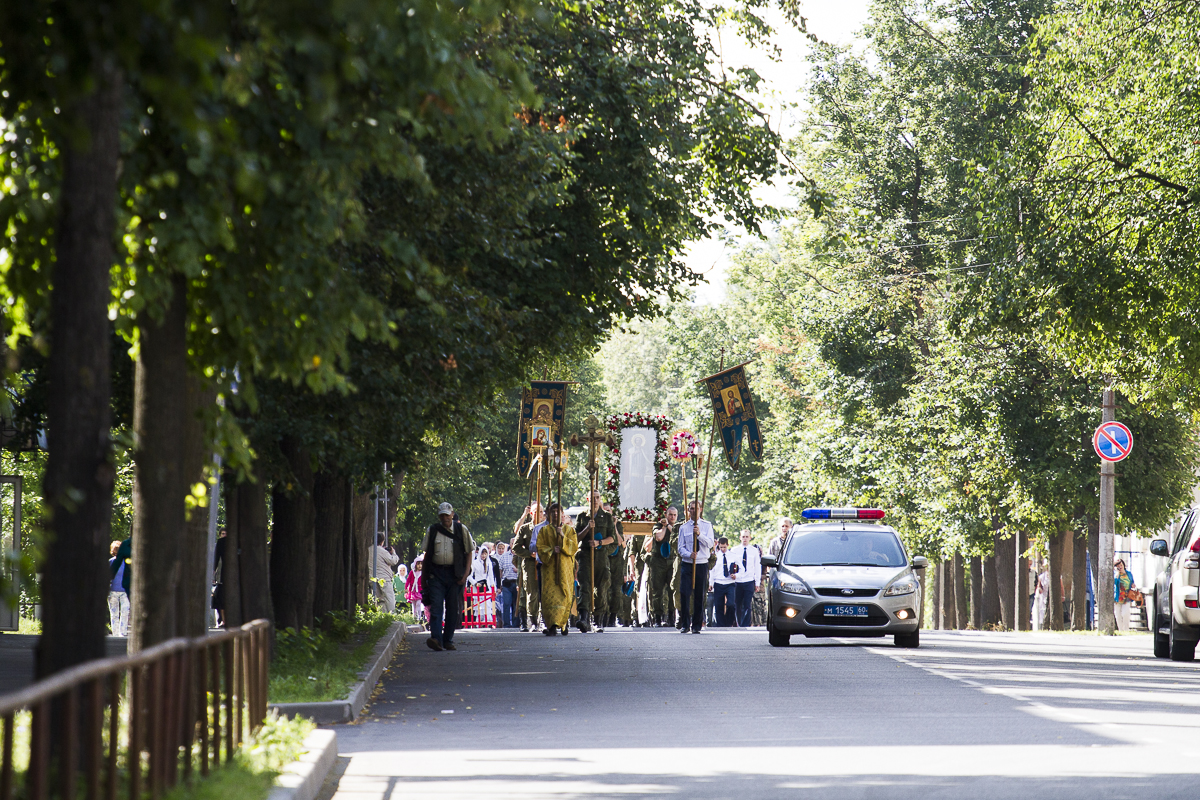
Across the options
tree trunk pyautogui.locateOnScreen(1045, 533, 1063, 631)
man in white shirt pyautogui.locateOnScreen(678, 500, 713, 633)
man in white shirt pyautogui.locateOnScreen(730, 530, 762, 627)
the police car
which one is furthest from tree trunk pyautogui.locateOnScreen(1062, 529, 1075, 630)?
the police car

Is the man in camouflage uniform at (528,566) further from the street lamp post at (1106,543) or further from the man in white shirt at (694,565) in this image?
the street lamp post at (1106,543)

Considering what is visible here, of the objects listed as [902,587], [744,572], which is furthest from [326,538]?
[744,572]

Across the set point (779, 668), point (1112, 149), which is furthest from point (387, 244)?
point (1112, 149)

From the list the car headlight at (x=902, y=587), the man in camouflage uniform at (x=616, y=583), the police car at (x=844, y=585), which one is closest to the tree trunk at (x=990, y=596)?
the man in camouflage uniform at (x=616, y=583)

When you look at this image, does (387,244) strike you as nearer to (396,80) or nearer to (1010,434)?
(396,80)

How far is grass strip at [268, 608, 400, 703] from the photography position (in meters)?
13.1

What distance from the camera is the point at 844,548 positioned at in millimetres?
22812

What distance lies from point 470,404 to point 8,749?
38.9 feet

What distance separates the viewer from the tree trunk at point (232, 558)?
1725cm

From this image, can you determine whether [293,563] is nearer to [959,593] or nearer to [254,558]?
[254,558]

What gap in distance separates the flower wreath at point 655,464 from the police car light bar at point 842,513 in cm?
1107

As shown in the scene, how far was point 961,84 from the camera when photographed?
3919cm

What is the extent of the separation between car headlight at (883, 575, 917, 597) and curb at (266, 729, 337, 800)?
12.4 metres

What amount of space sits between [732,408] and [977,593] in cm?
962
